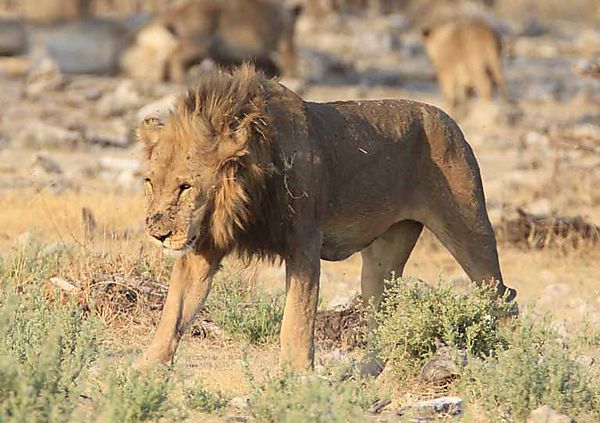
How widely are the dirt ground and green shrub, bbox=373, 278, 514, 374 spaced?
10.5 inches

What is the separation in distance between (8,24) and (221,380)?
1652cm

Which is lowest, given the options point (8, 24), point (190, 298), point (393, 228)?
point (190, 298)

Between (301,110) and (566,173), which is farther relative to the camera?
(566,173)

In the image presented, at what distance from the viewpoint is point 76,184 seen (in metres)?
12.7

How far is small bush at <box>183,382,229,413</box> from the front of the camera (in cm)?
575

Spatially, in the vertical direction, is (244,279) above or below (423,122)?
below

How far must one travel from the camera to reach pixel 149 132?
628 centimetres

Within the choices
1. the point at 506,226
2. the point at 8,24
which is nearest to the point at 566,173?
the point at 506,226

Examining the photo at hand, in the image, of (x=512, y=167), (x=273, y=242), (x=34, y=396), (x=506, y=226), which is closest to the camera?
(x=34, y=396)

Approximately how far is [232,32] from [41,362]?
57.7ft

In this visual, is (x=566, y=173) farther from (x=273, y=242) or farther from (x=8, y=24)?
(x=8, y=24)

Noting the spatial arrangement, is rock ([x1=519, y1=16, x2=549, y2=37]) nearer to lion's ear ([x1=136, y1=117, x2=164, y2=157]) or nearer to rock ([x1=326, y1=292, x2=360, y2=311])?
rock ([x1=326, y1=292, x2=360, y2=311])

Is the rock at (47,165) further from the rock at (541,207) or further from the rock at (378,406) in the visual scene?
the rock at (378,406)

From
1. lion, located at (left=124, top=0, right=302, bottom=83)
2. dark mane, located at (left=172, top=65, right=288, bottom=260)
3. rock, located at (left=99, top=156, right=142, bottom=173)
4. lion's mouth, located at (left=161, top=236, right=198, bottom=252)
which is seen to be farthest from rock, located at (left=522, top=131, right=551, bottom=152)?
lion's mouth, located at (left=161, top=236, right=198, bottom=252)
